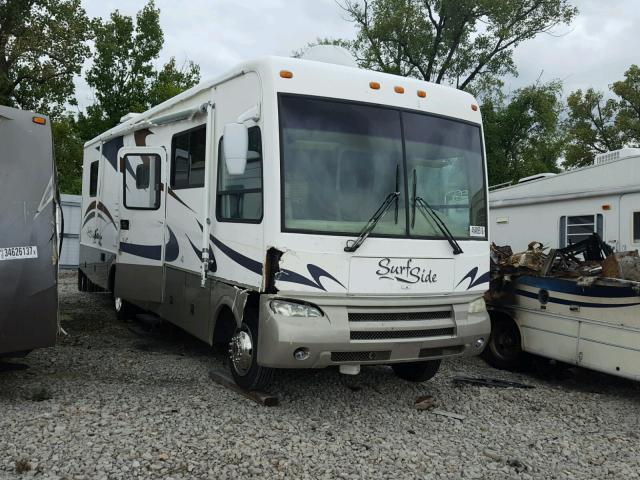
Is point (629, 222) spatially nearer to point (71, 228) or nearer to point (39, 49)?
point (71, 228)

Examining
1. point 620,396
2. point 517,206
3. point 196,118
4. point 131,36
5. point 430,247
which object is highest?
point 131,36

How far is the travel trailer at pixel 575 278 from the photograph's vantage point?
5.68 m

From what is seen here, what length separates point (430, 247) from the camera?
199 inches

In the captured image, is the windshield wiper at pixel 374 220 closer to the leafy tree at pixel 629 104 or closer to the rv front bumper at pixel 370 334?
the rv front bumper at pixel 370 334

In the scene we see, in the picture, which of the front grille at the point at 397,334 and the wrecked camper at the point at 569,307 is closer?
the front grille at the point at 397,334

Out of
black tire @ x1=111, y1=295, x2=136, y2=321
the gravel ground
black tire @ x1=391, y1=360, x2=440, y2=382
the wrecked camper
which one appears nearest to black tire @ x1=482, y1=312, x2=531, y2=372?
the wrecked camper

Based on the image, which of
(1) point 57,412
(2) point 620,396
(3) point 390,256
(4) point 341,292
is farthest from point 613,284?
(1) point 57,412

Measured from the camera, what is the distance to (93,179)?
968cm

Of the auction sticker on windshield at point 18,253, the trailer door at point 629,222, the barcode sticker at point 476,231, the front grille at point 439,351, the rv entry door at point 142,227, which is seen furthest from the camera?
the trailer door at point 629,222

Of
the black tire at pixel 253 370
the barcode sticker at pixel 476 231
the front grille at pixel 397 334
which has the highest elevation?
the barcode sticker at pixel 476 231

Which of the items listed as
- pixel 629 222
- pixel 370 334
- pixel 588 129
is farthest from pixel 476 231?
pixel 588 129

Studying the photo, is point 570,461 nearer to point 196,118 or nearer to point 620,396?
point 620,396

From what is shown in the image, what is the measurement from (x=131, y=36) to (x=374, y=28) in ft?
31.4

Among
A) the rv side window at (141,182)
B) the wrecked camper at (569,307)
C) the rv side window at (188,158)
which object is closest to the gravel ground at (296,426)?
the wrecked camper at (569,307)
